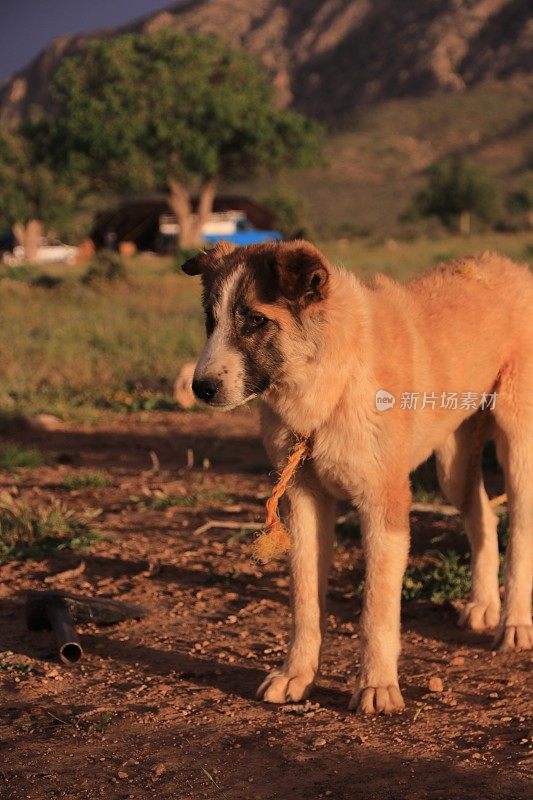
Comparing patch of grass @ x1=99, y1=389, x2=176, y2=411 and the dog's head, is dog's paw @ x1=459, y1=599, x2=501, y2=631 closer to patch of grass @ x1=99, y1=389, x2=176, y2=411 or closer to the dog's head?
the dog's head

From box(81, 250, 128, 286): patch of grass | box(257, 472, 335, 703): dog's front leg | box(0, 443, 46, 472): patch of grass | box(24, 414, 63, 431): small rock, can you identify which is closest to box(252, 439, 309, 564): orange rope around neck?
box(257, 472, 335, 703): dog's front leg

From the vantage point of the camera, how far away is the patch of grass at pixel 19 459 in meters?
8.73

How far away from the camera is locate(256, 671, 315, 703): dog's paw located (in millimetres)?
4434

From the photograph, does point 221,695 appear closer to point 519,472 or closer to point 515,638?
point 515,638

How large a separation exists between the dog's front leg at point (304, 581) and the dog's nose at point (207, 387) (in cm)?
65

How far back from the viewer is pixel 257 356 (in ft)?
13.3

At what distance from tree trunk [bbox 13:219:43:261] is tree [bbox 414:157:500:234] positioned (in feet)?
74.1

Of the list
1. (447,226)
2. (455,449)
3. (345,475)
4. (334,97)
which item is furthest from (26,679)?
(334,97)

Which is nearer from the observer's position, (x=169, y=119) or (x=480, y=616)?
(x=480, y=616)

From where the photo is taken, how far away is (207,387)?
4000 millimetres

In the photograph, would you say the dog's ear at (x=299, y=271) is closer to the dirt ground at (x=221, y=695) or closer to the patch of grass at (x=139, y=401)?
the dirt ground at (x=221, y=695)

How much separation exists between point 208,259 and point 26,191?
5449 cm

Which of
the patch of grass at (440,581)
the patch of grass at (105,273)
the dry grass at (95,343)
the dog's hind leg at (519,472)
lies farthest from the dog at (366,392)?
the patch of grass at (105,273)

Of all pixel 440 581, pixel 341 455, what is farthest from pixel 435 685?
pixel 440 581
